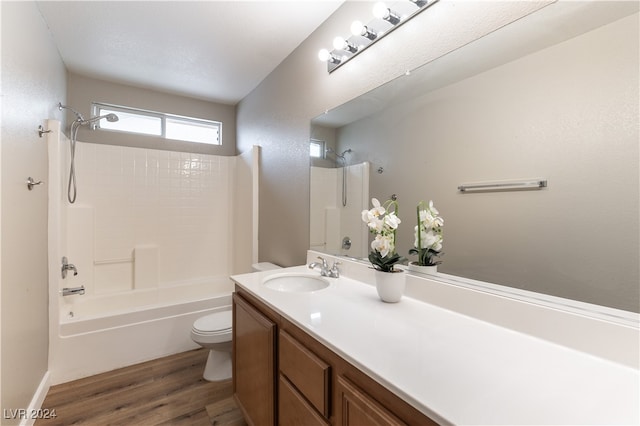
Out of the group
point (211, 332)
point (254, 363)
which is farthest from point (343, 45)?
point (211, 332)

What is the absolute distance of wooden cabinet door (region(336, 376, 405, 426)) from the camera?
666 millimetres

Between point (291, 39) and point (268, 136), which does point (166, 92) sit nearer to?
point (268, 136)

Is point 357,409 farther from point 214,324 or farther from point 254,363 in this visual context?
point 214,324

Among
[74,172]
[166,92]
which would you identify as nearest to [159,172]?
[74,172]

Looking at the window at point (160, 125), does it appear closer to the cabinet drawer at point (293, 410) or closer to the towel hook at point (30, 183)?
the towel hook at point (30, 183)

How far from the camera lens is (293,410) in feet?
3.41

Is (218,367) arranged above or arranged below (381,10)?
below

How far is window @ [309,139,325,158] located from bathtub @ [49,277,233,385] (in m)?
1.64

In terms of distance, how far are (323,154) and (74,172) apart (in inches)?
96.0

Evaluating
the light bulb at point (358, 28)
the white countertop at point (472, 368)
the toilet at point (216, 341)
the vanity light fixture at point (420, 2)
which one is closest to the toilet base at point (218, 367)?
the toilet at point (216, 341)

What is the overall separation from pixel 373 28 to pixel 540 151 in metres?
1.05

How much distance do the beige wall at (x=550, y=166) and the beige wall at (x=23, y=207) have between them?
6.46 feet

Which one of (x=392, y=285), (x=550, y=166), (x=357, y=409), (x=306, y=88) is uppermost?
(x=306, y=88)

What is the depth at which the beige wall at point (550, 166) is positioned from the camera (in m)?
0.77
